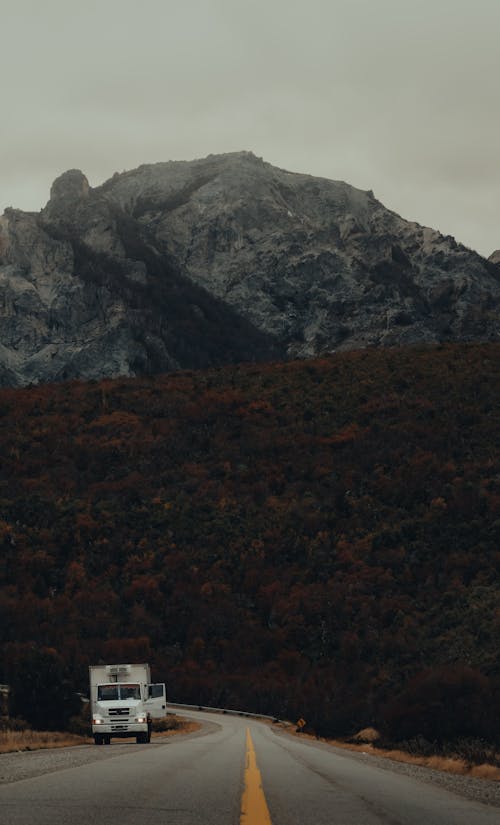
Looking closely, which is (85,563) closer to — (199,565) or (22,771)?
(199,565)

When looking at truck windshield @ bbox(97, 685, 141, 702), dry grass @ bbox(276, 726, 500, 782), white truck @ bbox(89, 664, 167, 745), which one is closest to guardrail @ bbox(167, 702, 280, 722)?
white truck @ bbox(89, 664, 167, 745)

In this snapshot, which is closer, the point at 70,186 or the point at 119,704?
the point at 119,704

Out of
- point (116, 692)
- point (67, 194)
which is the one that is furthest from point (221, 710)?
point (67, 194)

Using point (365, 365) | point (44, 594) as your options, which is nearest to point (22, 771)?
point (44, 594)

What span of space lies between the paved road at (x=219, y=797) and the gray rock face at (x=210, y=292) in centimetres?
13611

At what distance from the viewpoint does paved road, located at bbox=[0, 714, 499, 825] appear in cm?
930

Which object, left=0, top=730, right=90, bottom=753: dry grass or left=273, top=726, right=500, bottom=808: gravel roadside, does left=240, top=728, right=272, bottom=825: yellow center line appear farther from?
left=0, top=730, right=90, bottom=753: dry grass

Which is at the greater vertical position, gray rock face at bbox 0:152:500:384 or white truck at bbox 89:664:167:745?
gray rock face at bbox 0:152:500:384

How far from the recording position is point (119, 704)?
32.2 meters

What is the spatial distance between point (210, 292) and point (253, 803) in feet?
592

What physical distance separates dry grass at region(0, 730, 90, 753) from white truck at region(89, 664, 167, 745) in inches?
39.1

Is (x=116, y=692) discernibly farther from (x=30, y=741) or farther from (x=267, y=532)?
(x=267, y=532)

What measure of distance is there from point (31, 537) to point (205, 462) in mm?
17937

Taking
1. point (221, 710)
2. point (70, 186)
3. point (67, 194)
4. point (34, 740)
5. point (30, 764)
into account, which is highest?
point (70, 186)
